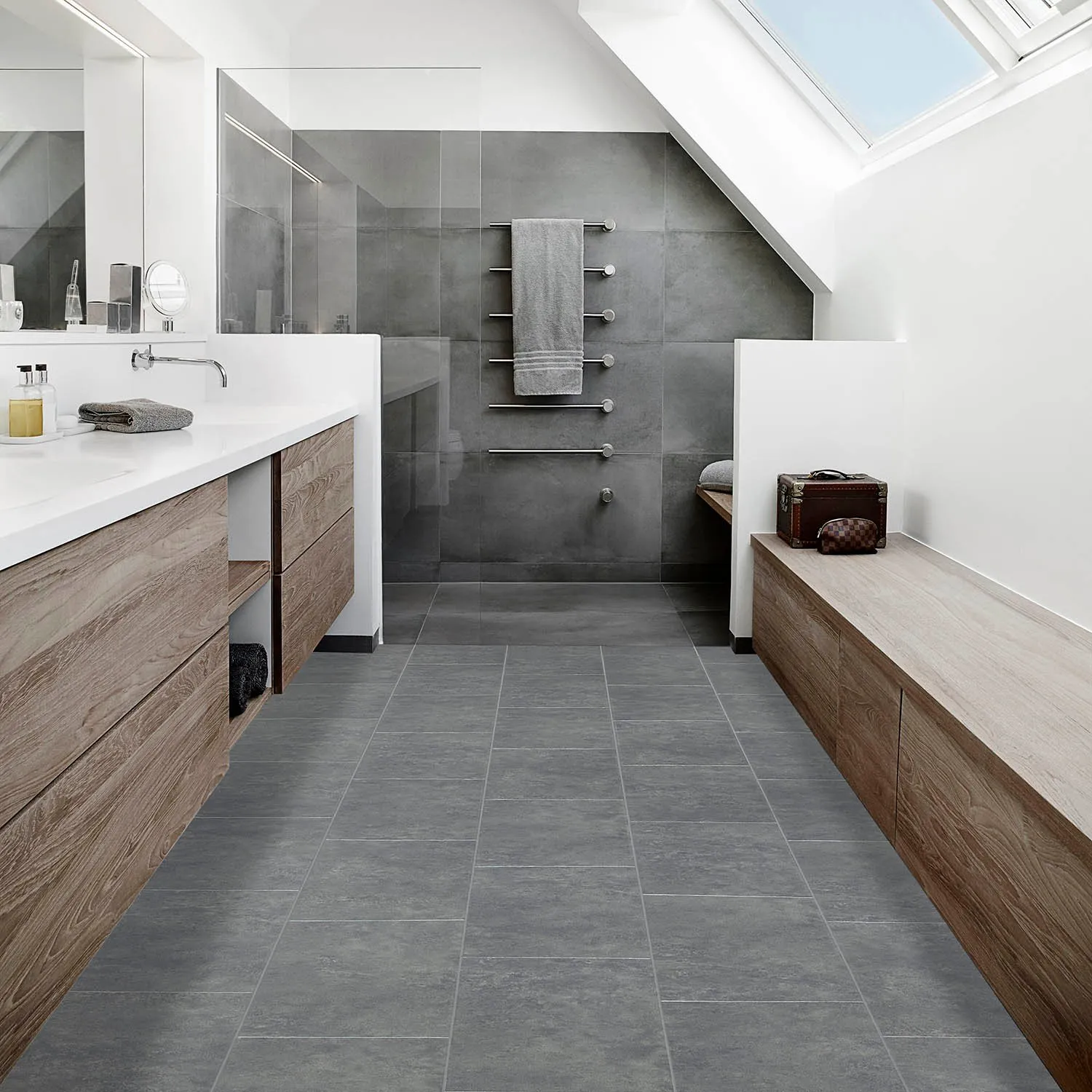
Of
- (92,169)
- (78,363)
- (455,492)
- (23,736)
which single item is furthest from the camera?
(455,492)

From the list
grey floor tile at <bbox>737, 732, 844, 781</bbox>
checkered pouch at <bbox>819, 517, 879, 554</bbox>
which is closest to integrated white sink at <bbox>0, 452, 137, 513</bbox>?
grey floor tile at <bbox>737, 732, 844, 781</bbox>

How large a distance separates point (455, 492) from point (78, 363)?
5.14ft

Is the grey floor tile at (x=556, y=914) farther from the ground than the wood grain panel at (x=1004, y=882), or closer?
closer

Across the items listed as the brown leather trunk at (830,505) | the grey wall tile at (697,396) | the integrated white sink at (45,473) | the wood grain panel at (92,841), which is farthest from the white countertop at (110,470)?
the grey wall tile at (697,396)

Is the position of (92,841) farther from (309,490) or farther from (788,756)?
(788,756)

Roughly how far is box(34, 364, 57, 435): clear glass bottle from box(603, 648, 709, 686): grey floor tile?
1.81 m

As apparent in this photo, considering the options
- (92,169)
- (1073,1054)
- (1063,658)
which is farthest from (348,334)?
(1073,1054)

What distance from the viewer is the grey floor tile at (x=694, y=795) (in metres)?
2.67

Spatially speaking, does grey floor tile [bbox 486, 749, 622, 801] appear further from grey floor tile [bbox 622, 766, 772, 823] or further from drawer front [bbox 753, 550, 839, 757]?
drawer front [bbox 753, 550, 839, 757]

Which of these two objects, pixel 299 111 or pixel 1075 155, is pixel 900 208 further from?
pixel 299 111

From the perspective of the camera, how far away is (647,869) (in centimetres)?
239

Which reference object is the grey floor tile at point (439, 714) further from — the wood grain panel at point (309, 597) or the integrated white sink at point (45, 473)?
the integrated white sink at point (45, 473)

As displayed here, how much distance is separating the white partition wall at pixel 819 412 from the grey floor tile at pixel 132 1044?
8.80ft

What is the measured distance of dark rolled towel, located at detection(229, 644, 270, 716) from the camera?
2705mm
